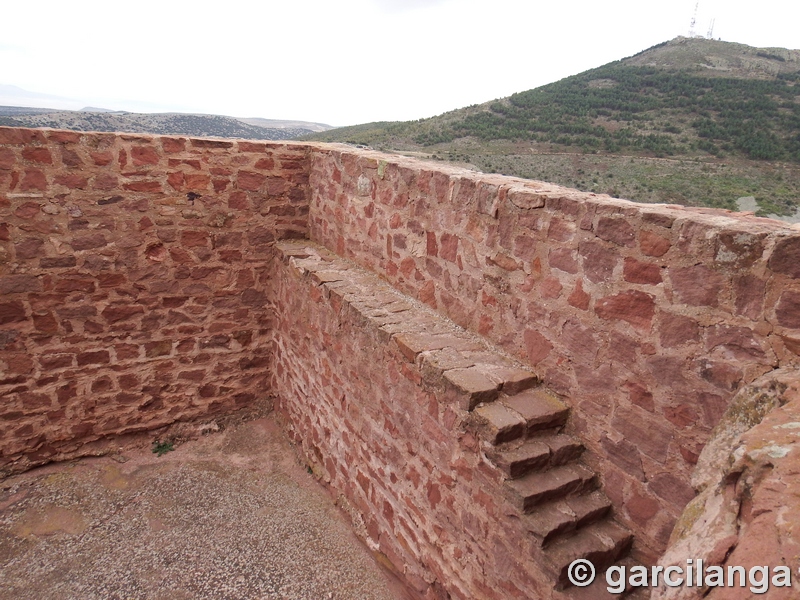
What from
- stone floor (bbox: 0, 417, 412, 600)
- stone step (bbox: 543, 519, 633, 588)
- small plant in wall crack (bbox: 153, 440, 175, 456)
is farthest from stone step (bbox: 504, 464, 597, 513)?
small plant in wall crack (bbox: 153, 440, 175, 456)

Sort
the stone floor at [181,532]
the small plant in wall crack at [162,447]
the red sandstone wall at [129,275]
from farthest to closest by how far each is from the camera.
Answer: the small plant in wall crack at [162,447]
the red sandstone wall at [129,275]
the stone floor at [181,532]

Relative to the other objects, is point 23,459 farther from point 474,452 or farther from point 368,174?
point 474,452

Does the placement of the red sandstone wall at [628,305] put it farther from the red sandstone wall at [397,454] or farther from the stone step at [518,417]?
the red sandstone wall at [397,454]

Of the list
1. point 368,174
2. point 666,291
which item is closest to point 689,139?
point 368,174

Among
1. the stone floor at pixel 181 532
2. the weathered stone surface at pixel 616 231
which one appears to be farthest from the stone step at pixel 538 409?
the stone floor at pixel 181 532

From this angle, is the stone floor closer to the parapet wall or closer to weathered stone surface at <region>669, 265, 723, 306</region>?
the parapet wall

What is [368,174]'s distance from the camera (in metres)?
3.75

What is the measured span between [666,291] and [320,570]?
265 cm

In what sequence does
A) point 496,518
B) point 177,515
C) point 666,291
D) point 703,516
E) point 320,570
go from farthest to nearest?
point 177,515
point 320,570
point 496,518
point 666,291
point 703,516

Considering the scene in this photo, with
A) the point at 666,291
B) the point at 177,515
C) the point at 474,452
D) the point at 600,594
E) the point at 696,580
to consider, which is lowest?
the point at 177,515

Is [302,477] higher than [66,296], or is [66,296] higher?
[66,296]

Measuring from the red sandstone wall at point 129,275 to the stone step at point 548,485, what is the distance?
10.7 feet

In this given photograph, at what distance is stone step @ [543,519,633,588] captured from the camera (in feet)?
6.42

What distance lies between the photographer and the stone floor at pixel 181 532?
3117mm
